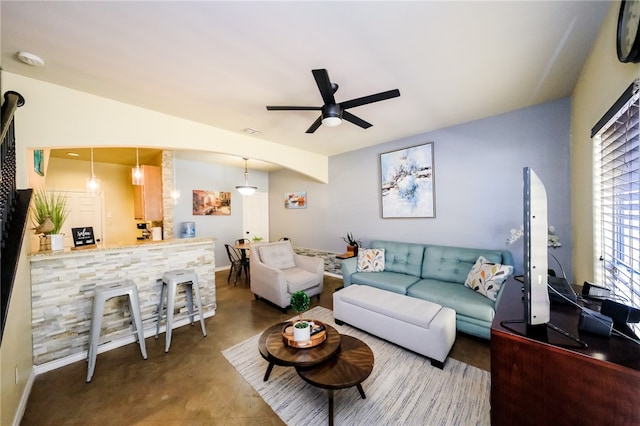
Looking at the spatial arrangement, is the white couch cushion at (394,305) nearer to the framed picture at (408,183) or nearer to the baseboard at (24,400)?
the framed picture at (408,183)

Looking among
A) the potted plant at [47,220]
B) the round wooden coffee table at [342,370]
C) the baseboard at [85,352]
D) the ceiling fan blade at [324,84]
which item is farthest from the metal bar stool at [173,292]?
the ceiling fan blade at [324,84]

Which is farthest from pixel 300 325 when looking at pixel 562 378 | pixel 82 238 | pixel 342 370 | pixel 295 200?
pixel 295 200

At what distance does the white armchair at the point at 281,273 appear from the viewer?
337cm

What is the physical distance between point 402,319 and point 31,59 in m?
3.98

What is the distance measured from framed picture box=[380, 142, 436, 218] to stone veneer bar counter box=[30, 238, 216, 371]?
11.1ft

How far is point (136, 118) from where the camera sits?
2.67 meters

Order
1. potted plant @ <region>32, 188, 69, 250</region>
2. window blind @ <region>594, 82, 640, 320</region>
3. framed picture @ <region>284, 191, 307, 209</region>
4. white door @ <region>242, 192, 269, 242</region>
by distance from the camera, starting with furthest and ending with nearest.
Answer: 1. white door @ <region>242, 192, 269, 242</region>
2. framed picture @ <region>284, 191, 307, 209</region>
3. potted plant @ <region>32, 188, 69, 250</region>
4. window blind @ <region>594, 82, 640, 320</region>

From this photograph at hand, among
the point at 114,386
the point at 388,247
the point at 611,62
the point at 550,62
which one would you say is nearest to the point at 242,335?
the point at 114,386

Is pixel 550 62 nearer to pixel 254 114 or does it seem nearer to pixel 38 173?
pixel 254 114

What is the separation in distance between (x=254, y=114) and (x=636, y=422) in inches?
137

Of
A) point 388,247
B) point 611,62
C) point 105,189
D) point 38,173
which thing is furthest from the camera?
point 105,189

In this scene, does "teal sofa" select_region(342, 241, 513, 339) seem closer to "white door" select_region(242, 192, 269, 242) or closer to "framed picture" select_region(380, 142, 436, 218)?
"framed picture" select_region(380, 142, 436, 218)

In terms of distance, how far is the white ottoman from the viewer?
2138 millimetres

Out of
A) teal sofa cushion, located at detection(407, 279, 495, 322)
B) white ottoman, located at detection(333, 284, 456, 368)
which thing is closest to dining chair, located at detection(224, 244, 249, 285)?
white ottoman, located at detection(333, 284, 456, 368)
